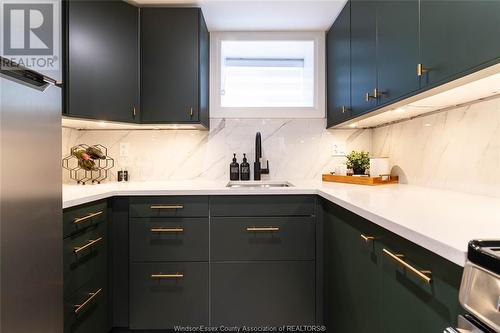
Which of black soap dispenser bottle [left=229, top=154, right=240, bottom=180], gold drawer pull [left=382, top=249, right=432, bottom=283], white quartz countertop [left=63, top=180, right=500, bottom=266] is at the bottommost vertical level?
gold drawer pull [left=382, top=249, right=432, bottom=283]

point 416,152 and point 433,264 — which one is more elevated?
point 416,152

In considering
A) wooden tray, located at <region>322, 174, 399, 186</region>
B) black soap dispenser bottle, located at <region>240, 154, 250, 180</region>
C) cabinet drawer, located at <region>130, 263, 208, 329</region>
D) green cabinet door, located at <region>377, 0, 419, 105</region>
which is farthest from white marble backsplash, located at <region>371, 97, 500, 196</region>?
cabinet drawer, located at <region>130, 263, 208, 329</region>

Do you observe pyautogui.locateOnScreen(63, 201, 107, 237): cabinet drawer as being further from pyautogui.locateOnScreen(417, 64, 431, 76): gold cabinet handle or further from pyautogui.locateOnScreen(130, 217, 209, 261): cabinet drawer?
pyautogui.locateOnScreen(417, 64, 431, 76): gold cabinet handle

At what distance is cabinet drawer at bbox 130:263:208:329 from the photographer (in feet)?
5.90

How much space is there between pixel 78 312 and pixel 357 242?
52.8 inches

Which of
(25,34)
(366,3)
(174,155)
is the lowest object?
(174,155)

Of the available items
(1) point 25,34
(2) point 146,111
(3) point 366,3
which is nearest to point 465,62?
(3) point 366,3

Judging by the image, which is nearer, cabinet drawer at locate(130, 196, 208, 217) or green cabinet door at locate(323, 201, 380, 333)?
green cabinet door at locate(323, 201, 380, 333)

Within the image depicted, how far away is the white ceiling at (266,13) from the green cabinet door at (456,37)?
3.36 ft

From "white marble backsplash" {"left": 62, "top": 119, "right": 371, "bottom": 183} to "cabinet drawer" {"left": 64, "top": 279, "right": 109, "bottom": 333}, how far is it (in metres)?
0.99

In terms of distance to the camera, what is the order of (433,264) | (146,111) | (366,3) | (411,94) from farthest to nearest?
(146,111), (366,3), (411,94), (433,264)

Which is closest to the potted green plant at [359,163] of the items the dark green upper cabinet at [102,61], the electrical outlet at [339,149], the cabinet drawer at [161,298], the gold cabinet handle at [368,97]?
the electrical outlet at [339,149]

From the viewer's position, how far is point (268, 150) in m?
2.45

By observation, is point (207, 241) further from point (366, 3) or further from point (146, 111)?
point (366, 3)
